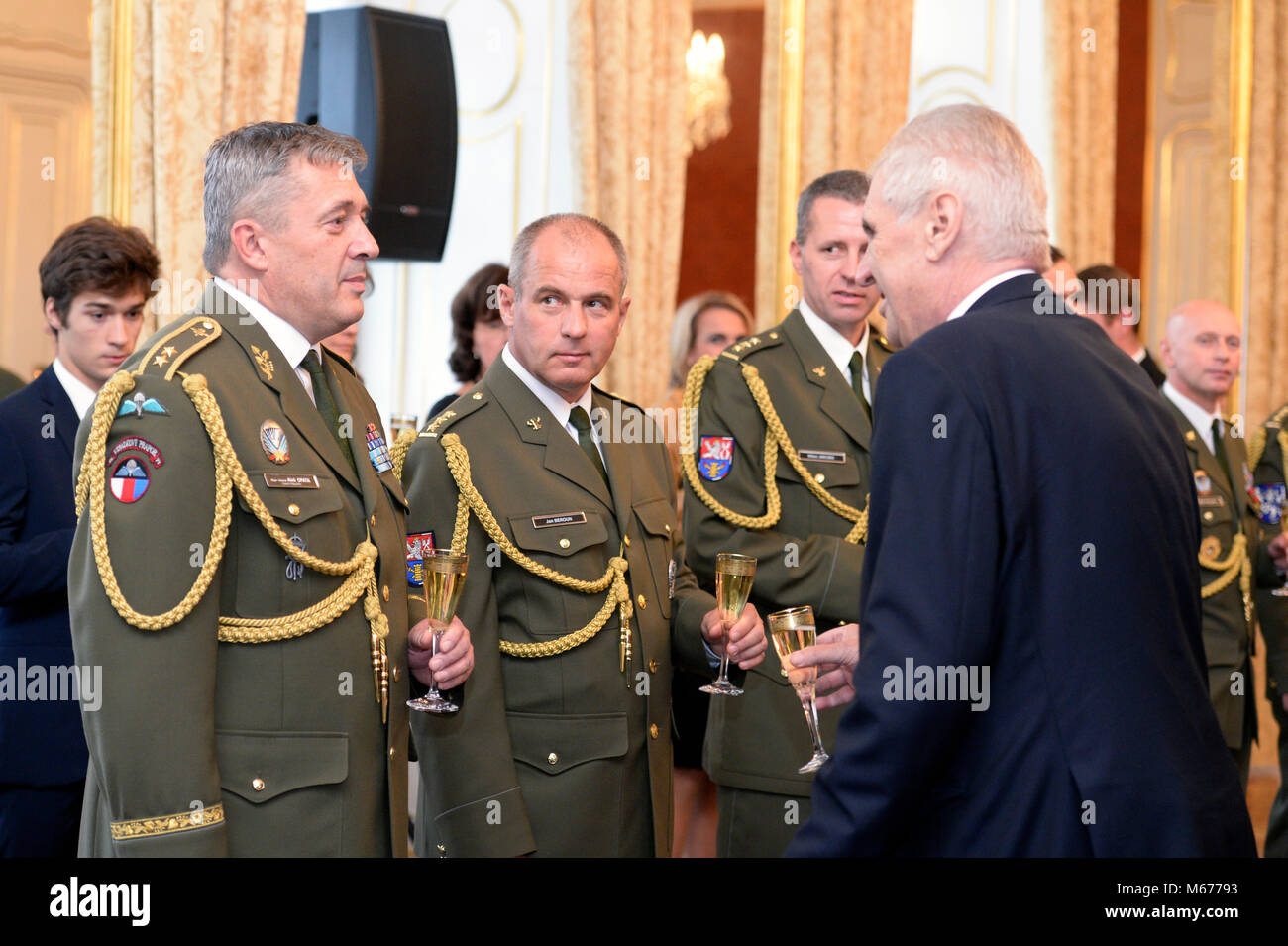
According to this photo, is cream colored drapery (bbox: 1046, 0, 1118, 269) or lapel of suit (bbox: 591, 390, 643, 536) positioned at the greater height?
cream colored drapery (bbox: 1046, 0, 1118, 269)

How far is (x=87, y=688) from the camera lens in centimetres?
182

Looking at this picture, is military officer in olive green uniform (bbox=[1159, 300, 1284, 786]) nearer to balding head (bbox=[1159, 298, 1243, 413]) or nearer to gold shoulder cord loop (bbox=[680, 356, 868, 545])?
balding head (bbox=[1159, 298, 1243, 413])

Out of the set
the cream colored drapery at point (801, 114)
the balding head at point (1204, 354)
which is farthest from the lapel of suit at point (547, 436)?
the cream colored drapery at point (801, 114)

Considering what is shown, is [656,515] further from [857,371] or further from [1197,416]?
[1197,416]

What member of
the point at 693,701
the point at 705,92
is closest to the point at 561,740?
the point at 693,701

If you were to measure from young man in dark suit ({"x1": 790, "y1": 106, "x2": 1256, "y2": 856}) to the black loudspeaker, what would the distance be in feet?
10.2

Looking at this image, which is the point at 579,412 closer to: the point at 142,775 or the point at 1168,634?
the point at 142,775

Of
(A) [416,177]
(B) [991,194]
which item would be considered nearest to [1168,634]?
(B) [991,194]

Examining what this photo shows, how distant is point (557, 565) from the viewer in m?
2.49

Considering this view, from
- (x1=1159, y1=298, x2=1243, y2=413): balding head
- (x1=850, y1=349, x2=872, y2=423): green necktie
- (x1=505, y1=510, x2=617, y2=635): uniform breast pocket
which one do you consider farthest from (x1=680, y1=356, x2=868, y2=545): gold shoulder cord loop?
(x1=1159, y1=298, x2=1243, y2=413): balding head

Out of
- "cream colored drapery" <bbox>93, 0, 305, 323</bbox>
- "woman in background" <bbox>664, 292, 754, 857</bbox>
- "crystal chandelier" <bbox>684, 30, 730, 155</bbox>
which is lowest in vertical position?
"woman in background" <bbox>664, 292, 754, 857</bbox>

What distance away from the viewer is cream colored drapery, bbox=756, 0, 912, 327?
6184 millimetres
